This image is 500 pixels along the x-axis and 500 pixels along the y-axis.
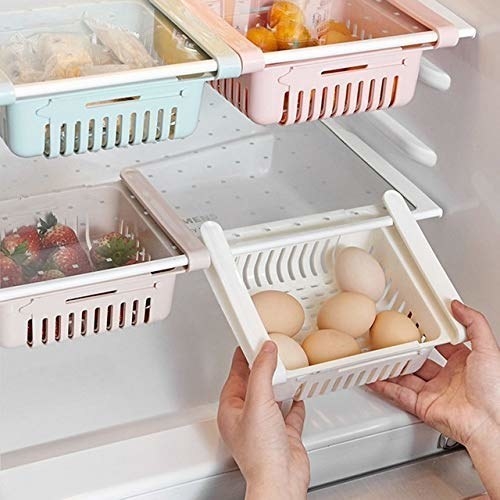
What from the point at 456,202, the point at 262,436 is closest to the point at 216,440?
the point at 262,436

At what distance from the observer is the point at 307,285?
4.96 feet

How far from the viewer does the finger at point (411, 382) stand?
145 centimetres

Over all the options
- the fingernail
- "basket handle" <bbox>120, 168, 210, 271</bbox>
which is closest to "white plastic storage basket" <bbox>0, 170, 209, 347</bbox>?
"basket handle" <bbox>120, 168, 210, 271</bbox>

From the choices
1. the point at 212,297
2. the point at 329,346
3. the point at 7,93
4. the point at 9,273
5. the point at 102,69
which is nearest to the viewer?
the point at 7,93

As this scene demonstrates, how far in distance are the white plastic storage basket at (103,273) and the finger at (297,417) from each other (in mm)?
223

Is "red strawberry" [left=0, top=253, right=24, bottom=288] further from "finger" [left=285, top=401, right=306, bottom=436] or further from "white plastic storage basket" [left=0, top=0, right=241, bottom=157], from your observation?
"finger" [left=285, top=401, right=306, bottom=436]

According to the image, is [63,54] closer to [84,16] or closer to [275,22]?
[84,16]

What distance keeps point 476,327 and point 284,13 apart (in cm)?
49

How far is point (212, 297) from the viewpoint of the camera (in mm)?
1647

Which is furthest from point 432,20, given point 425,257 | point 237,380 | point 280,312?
point 237,380

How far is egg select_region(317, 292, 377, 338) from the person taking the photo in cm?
139

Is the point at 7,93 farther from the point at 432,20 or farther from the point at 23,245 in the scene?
the point at 432,20

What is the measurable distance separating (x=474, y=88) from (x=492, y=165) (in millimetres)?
112

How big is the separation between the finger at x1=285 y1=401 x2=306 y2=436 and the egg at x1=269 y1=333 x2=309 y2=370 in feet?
0.27
